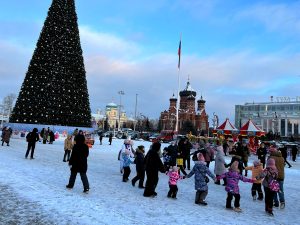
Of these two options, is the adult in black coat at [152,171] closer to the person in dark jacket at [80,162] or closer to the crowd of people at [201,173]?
the crowd of people at [201,173]

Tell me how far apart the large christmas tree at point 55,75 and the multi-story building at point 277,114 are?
341 feet

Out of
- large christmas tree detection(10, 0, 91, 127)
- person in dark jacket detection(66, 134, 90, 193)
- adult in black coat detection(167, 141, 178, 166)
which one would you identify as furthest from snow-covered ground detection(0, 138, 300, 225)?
large christmas tree detection(10, 0, 91, 127)

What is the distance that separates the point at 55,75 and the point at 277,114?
4791 inches

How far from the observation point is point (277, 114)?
14100 cm

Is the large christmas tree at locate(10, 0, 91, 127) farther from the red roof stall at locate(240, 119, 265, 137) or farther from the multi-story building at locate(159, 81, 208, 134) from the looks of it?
the multi-story building at locate(159, 81, 208, 134)

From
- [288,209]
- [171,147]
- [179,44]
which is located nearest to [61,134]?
[179,44]

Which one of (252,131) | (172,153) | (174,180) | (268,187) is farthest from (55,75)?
(268,187)

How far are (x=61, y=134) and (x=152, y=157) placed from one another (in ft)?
103

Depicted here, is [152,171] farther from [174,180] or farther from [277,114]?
[277,114]

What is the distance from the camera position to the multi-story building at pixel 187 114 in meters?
142

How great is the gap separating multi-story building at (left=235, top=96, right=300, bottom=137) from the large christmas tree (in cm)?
10406

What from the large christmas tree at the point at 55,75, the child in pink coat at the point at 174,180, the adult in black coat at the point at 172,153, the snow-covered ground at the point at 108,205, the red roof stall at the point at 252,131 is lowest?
the snow-covered ground at the point at 108,205

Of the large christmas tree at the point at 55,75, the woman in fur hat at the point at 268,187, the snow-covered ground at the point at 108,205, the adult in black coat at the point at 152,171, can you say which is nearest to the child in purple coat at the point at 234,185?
the snow-covered ground at the point at 108,205

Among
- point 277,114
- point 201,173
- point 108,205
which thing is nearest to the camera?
point 108,205
